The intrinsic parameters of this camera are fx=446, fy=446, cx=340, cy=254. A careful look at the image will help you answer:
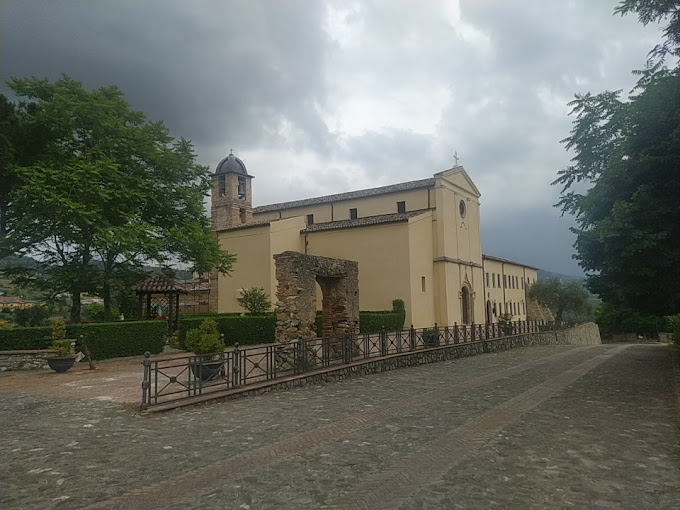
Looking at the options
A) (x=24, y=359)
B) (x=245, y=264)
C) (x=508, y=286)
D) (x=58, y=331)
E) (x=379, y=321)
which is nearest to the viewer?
(x=58, y=331)

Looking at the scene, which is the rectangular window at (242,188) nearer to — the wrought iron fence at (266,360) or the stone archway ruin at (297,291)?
the wrought iron fence at (266,360)

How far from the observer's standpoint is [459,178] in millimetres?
35188

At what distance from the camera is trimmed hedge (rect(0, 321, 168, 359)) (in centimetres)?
1555

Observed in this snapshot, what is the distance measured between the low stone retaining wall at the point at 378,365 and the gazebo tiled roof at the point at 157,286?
1248 cm

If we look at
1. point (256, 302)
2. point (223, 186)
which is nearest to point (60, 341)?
point (256, 302)

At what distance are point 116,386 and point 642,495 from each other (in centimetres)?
1131

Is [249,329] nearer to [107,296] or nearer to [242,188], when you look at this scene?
[107,296]

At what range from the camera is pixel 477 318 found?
3506 centimetres

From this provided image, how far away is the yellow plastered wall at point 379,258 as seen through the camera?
28.4 metres

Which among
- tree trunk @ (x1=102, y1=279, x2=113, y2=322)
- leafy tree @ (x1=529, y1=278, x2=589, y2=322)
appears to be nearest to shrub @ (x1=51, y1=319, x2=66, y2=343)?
tree trunk @ (x1=102, y1=279, x2=113, y2=322)

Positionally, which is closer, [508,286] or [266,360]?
[266,360]

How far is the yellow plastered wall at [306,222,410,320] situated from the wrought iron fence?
6.19 m

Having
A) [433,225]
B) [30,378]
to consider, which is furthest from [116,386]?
[433,225]

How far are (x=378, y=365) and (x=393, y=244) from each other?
47.1 ft
